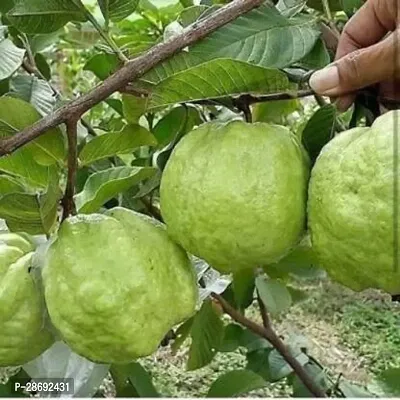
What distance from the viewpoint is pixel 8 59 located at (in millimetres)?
1171

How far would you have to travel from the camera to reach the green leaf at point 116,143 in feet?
2.99

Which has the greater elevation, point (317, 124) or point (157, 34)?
point (317, 124)

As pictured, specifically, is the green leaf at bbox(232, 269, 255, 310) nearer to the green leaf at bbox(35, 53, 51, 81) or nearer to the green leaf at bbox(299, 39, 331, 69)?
the green leaf at bbox(35, 53, 51, 81)

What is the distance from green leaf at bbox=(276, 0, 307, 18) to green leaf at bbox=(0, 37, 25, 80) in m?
0.38

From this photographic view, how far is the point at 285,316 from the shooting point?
153 inches

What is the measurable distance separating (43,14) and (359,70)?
35 centimetres

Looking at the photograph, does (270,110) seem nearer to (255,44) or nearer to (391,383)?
(255,44)

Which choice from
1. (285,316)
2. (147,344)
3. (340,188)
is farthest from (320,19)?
(285,316)

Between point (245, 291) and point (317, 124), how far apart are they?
3.20 feet

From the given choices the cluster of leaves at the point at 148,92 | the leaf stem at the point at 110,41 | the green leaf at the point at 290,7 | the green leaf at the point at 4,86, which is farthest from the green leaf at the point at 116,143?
the green leaf at the point at 4,86

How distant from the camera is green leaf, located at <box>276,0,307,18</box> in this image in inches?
37.9

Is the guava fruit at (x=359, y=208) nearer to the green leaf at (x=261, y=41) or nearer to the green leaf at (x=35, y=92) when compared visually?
the green leaf at (x=261, y=41)

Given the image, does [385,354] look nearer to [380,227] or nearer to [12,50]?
[12,50]

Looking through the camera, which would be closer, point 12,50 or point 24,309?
point 24,309
